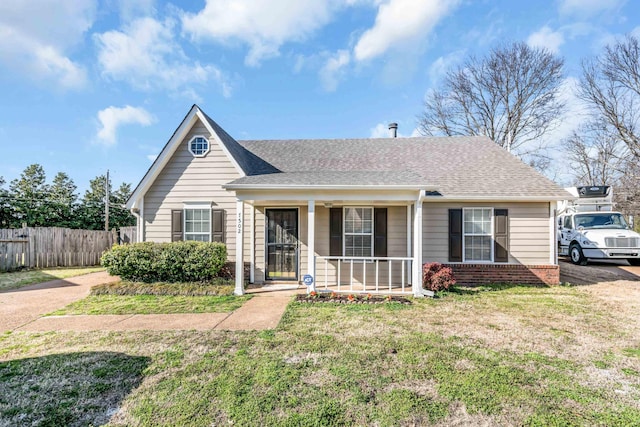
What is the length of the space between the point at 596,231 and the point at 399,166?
8.77 m

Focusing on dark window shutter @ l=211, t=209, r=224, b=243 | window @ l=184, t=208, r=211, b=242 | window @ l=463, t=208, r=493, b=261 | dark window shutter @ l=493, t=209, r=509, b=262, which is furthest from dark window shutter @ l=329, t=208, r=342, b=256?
dark window shutter @ l=493, t=209, r=509, b=262

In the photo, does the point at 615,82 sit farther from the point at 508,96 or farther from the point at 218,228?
the point at 218,228

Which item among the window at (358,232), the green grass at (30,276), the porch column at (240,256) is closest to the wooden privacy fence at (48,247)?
the green grass at (30,276)

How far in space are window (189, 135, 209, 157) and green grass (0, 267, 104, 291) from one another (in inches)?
246

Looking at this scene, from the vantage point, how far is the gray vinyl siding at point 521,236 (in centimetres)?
852

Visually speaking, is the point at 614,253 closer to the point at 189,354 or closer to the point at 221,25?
the point at 189,354

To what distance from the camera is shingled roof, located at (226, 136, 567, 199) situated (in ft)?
25.7

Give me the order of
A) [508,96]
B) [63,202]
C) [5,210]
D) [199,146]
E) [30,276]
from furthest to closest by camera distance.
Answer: [63,202], [508,96], [5,210], [30,276], [199,146]

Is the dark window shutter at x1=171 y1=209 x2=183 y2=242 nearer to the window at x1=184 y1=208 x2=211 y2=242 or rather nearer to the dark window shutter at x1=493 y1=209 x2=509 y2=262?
the window at x1=184 y1=208 x2=211 y2=242

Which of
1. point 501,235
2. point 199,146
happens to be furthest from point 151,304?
point 501,235

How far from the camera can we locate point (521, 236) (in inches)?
336

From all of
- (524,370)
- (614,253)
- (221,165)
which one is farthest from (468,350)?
(614,253)

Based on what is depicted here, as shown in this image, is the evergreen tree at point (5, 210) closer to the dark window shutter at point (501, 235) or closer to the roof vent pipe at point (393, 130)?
the roof vent pipe at point (393, 130)

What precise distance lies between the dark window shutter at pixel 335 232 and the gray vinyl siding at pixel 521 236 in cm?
248
